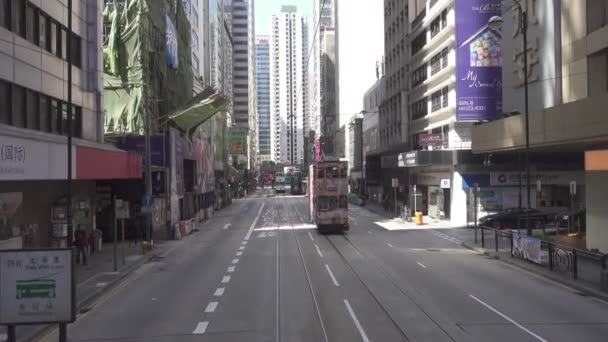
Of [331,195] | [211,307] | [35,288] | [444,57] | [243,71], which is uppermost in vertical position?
[243,71]

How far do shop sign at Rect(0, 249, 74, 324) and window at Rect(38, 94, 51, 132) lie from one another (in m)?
15.2

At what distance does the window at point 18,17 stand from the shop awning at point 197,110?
18.6m

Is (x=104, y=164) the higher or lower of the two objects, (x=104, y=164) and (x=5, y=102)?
the lower

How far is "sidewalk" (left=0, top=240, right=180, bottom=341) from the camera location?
1391 centimetres

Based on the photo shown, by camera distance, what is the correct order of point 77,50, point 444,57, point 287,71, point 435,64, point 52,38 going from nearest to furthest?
point 52,38
point 77,50
point 444,57
point 435,64
point 287,71

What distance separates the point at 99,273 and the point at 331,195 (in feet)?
63.4

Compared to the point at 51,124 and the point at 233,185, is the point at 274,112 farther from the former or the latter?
the point at 51,124

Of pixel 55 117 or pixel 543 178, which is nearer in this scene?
pixel 55 117

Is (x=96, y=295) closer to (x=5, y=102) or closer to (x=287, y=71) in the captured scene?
(x=5, y=102)

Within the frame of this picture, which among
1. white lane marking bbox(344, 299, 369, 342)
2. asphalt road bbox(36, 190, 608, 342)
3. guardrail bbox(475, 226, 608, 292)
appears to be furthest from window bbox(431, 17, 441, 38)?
white lane marking bbox(344, 299, 369, 342)

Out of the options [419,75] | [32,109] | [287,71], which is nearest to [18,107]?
[32,109]

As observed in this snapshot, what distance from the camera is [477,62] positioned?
147 ft

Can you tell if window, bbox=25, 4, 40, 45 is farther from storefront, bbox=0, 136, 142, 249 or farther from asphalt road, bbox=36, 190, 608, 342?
asphalt road, bbox=36, 190, 608, 342

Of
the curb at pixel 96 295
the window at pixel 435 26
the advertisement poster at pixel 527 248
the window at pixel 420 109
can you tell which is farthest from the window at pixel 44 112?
the window at pixel 420 109
